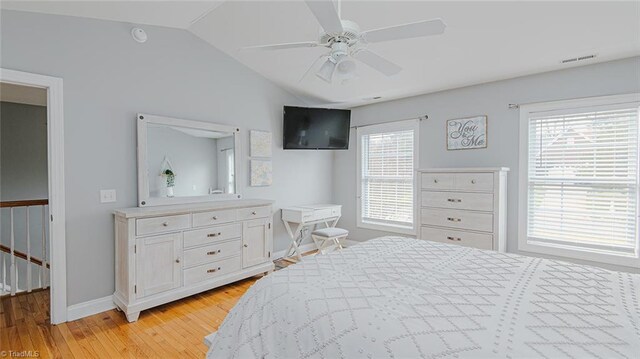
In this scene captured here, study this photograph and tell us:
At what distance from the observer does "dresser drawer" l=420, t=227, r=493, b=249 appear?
10.6ft

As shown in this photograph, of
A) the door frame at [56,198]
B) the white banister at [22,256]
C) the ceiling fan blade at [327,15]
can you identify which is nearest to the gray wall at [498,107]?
the ceiling fan blade at [327,15]

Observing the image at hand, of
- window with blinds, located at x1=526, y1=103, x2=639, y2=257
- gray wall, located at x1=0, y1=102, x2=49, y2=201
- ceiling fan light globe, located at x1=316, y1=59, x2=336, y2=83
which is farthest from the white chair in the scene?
gray wall, located at x1=0, y1=102, x2=49, y2=201

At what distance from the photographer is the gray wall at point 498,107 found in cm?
291

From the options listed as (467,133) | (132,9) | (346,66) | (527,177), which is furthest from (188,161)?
(527,177)

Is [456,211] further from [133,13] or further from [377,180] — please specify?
[133,13]

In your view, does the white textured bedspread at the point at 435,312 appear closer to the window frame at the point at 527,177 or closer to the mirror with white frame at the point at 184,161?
the window frame at the point at 527,177

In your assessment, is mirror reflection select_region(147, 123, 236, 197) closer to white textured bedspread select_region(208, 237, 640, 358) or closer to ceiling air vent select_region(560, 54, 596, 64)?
white textured bedspread select_region(208, 237, 640, 358)

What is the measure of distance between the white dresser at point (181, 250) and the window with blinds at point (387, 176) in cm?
188

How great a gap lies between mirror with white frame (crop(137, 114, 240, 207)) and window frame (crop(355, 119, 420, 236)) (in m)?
1.95

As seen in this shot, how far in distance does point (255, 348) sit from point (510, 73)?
3.58 meters

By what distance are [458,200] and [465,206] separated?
0.09m

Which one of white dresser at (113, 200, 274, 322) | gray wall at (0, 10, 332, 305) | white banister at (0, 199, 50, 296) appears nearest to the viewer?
gray wall at (0, 10, 332, 305)

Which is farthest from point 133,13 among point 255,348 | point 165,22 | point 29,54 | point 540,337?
point 540,337

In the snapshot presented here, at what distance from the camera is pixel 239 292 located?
3.17 meters
